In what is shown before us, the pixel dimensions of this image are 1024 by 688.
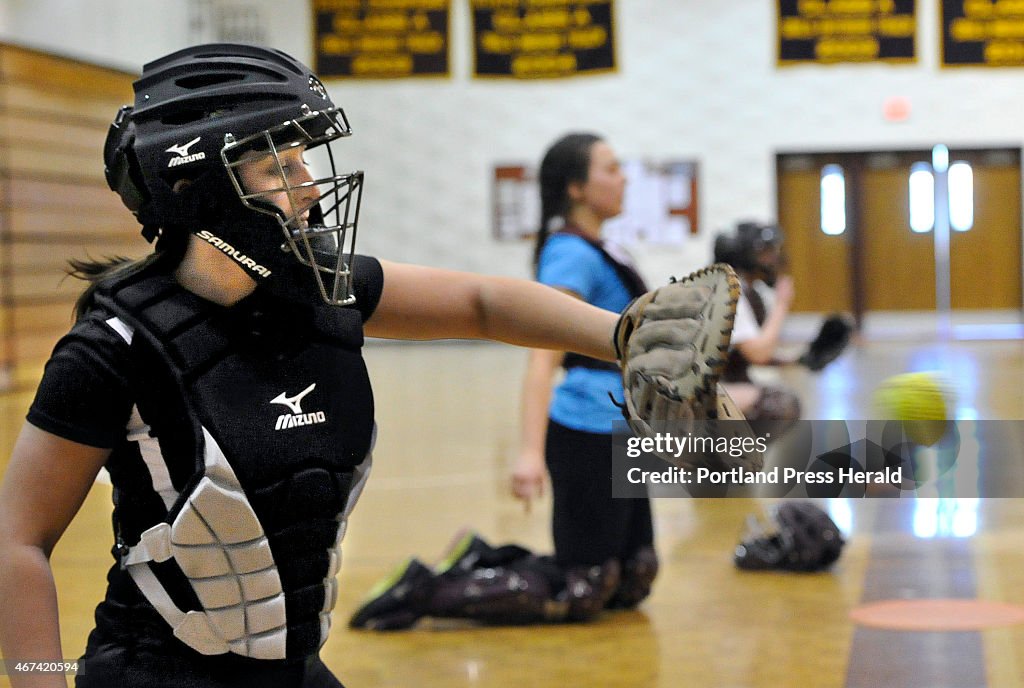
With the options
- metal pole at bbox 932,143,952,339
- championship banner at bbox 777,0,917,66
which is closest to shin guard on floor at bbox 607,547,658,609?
championship banner at bbox 777,0,917,66

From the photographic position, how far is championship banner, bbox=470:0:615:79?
11.1 metres

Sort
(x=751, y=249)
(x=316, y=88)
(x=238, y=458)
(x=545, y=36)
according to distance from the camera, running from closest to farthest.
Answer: (x=238, y=458) → (x=316, y=88) → (x=751, y=249) → (x=545, y=36)

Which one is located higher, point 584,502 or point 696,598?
point 584,502

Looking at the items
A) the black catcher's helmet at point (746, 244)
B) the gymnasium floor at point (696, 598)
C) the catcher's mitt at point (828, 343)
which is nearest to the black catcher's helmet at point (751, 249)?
the black catcher's helmet at point (746, 244)

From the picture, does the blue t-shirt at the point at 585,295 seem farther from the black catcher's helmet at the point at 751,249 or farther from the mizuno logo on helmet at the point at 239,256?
the mizuno logo on helmet at the point at 239,256

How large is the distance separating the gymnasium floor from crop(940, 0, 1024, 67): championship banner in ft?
7.65

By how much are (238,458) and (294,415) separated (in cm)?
10

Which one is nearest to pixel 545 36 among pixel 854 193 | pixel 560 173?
pixel 854 193

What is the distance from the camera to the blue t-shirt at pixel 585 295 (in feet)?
13.2

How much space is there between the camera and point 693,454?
1521 mm

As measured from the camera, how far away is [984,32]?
6559mm

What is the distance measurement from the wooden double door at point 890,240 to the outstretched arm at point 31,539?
14.6 meters

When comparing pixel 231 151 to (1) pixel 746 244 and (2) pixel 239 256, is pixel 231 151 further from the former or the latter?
(1) pixel 746 244

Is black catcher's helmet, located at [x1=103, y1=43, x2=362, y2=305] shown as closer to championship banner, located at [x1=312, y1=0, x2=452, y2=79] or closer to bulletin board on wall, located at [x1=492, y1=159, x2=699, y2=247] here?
championship banner, located at [x1=312, y1=0, x2=452, y2=79]
